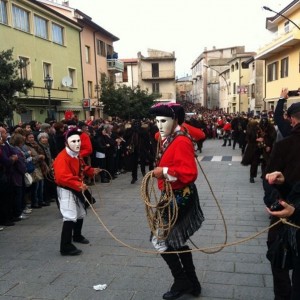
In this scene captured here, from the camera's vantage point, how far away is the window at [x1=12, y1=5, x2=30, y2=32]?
1908 centimetres

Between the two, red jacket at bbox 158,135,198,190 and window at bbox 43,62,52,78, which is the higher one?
window at bbox 43,62,52,78

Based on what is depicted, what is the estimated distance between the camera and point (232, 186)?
9.12 metres

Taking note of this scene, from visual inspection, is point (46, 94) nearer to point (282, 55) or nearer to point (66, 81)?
point (66, 81)

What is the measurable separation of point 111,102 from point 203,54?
45.3m

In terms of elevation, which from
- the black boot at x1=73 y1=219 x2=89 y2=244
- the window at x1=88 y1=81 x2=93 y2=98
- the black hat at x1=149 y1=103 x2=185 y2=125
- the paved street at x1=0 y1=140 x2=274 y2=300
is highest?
the window at x1=88 y1=81 x2=93 y2=98

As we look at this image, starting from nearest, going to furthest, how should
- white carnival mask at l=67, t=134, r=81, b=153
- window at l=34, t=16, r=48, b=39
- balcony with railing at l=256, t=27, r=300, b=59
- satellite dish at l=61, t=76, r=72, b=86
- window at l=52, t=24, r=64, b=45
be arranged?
white carnival mask at l=67, t=134, r=81, b=153, window at l=34, t=16, r=48, b=39, balcony with railing at l=256, t=27, r=300, b=59, window at l=52, t=24, r=64, b=45, satellite dish at l=61, t=76, r=72, b=86

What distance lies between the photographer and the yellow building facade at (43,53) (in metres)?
18.8

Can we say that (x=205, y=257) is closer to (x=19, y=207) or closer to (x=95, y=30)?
(x=19, y=207)

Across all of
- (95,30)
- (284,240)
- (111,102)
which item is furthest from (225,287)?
(95,30)

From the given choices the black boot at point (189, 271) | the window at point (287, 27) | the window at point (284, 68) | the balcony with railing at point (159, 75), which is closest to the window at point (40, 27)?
the window at point (287, 27)

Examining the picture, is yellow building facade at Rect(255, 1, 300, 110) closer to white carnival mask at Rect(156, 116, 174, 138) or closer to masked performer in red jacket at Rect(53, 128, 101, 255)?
masked performer in red jacket at Rect(53, 128, 101, 255)

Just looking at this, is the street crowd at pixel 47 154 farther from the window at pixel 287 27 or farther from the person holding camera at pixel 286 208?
the window at pixel 287 27

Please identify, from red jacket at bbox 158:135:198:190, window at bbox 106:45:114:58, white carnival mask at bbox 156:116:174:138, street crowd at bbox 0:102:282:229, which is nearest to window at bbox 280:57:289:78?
window at bbox 106:45:114:58

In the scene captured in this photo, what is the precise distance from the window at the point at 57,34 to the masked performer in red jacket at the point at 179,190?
2193 centimetres
